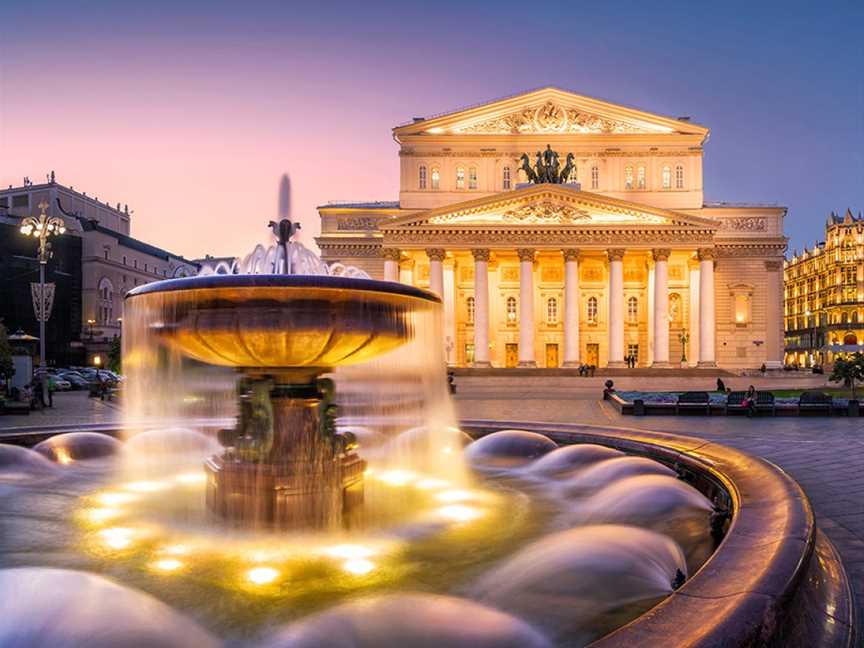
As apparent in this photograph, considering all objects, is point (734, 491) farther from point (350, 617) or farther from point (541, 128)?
point (541, 128)

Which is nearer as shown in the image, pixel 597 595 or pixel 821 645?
pixel 821 645

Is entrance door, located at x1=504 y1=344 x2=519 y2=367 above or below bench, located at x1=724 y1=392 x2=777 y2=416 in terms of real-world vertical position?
above

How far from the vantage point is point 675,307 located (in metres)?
51.5

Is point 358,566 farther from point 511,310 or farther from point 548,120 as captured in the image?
point 548,120

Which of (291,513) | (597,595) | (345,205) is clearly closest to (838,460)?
(597,595)

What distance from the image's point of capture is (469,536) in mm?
6148

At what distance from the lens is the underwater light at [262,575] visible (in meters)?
4.95

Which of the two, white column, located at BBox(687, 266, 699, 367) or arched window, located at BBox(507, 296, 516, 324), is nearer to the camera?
white column, located at BBox(687, 266, 699, 367)

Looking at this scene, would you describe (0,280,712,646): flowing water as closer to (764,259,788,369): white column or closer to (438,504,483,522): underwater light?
(438,504,483,522): underwater light

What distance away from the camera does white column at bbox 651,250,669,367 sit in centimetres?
4569

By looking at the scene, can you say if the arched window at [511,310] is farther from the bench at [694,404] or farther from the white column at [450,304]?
the bench at [694,404]

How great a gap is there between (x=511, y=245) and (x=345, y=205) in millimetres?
13924

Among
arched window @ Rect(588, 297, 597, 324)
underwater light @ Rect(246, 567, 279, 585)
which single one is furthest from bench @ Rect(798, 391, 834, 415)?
arched window @ Rect(588, 297, 597, 324)

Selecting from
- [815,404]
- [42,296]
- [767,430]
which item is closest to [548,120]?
[42,296]
